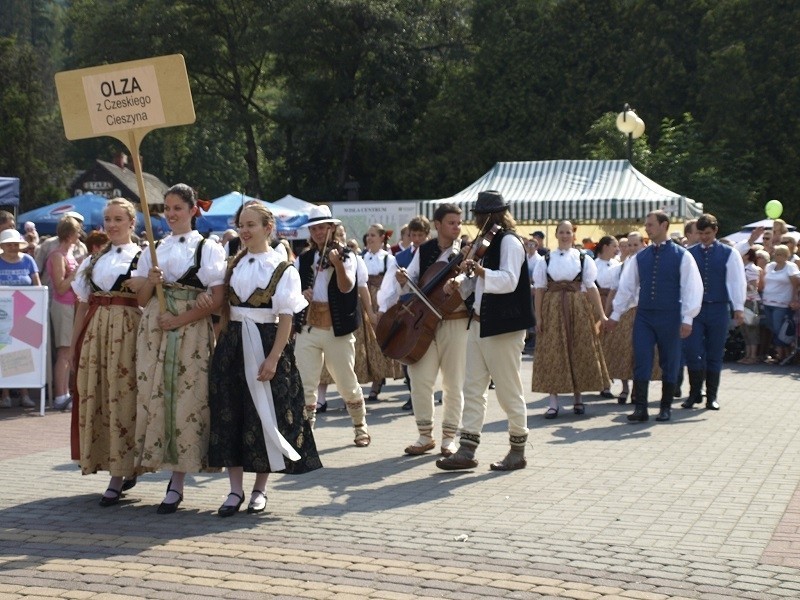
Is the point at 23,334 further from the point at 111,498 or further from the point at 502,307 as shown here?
the point at 502,307

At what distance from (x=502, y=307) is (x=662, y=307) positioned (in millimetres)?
3504

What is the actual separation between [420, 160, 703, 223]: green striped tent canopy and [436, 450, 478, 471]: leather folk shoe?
1666 centimetres

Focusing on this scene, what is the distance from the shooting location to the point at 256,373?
7367 mm

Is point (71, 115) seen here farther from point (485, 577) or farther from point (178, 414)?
point (485, 577)

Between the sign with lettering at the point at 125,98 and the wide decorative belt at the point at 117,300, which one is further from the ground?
the sign with lettering at the point at 125,98

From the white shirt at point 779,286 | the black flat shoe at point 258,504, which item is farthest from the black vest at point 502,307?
the white shirt at point 779,286

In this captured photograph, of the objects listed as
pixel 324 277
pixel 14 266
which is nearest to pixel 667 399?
pixel 324 277

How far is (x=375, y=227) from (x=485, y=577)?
8.54 metres

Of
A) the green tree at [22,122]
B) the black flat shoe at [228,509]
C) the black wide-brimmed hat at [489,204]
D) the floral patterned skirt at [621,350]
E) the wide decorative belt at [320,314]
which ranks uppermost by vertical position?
the green tree at [22,122]

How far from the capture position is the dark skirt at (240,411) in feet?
24.1

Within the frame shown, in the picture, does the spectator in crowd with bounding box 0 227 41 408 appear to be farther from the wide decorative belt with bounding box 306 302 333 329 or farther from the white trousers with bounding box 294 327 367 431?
the wide decorative belt with bounding box 306 302 333 329

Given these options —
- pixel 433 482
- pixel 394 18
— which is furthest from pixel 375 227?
pixel 394 18

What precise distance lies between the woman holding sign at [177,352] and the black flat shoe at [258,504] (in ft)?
1.18

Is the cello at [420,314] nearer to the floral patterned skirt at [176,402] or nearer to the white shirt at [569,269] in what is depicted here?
the floral patterned skirt at [176,402]
